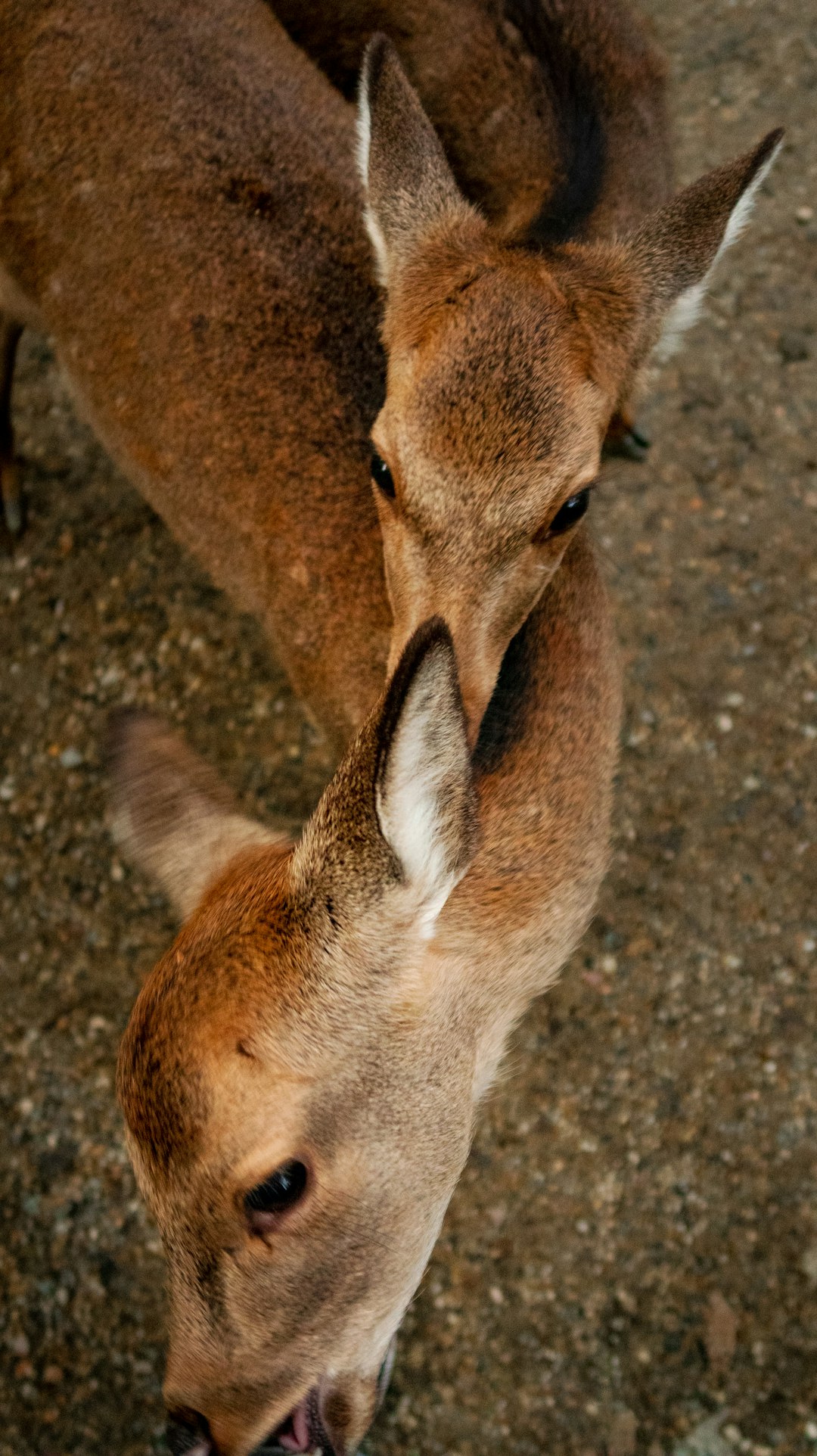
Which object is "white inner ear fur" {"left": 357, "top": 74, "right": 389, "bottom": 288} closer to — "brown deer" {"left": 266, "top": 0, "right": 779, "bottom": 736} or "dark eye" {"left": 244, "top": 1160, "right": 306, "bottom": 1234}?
"brown deer" {"left": 266, "top": 0, "right": 779, "bottom": 736}

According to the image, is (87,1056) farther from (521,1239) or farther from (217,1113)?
(217,1113)

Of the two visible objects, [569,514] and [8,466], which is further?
[8,466]

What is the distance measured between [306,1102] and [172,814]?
2.51 feet

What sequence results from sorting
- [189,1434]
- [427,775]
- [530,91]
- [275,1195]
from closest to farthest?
[427,775]
[275,1195]
[189,1434]
[530,91]

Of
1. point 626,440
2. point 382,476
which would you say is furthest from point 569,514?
point 626,440

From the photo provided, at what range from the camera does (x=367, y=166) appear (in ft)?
8.82

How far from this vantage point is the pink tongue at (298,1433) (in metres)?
2.04

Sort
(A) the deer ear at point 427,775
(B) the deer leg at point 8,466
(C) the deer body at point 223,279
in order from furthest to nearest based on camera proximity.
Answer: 1. (B) the deer leg at point 8,466
2. (C) the deer body at point 223,279
3. (A) the deer ear at point 427,775

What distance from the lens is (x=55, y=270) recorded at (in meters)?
Answer: 3.25

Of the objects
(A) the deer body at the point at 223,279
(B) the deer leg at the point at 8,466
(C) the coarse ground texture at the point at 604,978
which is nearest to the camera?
(A) the deer body at the point at 223,279

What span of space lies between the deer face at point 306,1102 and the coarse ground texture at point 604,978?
130 cm

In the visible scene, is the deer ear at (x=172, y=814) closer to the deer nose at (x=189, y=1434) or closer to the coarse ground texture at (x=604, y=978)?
the deer nose at (x=189, y=1434)

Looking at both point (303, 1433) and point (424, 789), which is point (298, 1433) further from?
point (424, 789)

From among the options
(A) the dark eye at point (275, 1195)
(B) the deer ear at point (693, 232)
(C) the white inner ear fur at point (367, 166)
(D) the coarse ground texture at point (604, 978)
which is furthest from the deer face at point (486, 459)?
(D) the coarse ground texture at point (604, 978)
